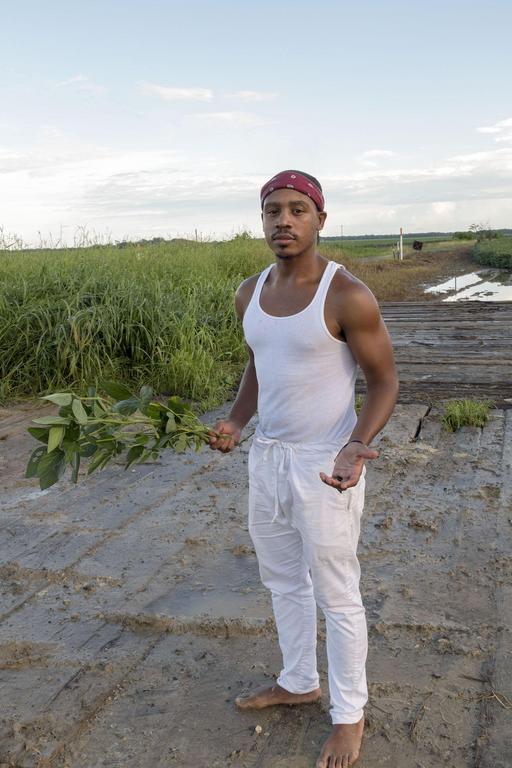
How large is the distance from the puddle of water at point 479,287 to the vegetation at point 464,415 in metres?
11.1

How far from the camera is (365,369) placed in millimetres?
2193

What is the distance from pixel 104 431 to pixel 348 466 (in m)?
0.79

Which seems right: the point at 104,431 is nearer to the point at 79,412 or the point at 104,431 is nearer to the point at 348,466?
the point at 79,412

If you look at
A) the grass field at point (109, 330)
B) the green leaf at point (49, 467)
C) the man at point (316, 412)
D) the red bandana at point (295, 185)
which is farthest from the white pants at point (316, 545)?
the grass field at point (109, 330)

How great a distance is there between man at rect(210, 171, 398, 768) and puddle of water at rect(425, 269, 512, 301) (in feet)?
49.5

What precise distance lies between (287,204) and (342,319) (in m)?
0.36

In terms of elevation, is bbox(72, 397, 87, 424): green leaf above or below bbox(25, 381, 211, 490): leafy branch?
above

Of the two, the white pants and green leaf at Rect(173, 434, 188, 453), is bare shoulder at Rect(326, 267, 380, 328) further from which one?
green leaf at Rect(173, 434, 188, 453)

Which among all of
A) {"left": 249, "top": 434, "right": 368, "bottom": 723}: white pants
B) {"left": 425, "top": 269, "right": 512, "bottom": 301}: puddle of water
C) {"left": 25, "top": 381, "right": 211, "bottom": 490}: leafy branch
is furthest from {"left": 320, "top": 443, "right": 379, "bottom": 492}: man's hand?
{"left": 425, "top": 269, "right": 512, "bottom": 301}: puddle of water

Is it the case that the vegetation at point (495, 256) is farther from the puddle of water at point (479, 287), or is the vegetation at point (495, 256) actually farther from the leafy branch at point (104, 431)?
the leafy branch at point (104, 431)

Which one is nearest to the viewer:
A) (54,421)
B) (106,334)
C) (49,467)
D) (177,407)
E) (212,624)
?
(54,421)

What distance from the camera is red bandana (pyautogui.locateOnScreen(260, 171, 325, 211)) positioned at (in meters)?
2.20

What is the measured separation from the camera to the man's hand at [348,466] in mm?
1993

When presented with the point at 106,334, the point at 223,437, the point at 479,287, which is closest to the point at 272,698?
the point at 223,437
